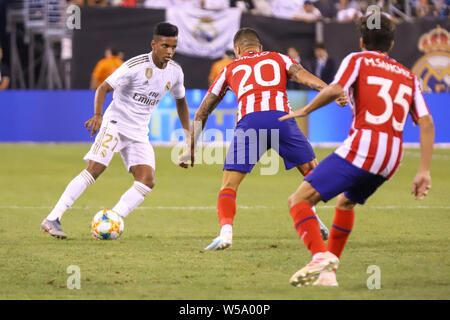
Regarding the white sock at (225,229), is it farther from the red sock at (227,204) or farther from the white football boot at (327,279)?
the white football boot at (327,279)

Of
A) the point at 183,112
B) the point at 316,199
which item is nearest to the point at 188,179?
the point at 183,112

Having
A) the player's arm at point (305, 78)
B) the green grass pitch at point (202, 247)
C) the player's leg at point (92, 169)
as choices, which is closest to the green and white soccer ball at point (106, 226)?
the green grass pitch at point (202, 247)

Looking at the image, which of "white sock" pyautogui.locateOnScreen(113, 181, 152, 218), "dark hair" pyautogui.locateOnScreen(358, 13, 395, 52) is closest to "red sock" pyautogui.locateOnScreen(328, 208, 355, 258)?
"dark hair" pyautogui.locateOnScreen(358, 13, 395, 52)

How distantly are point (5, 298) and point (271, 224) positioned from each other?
412 centimetres

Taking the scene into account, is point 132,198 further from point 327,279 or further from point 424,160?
point 424,160

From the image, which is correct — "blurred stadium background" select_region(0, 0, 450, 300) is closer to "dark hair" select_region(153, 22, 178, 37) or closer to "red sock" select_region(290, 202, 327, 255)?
"red sock" select_region(290, 202, 327, 255)

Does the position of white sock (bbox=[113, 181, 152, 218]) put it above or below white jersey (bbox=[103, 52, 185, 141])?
below

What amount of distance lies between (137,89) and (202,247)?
1.73 m

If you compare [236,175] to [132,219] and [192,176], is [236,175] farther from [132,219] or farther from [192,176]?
[192,176]

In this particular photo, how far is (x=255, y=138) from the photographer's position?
682cm

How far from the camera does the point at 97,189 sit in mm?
12125

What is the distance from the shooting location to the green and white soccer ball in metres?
7.68
